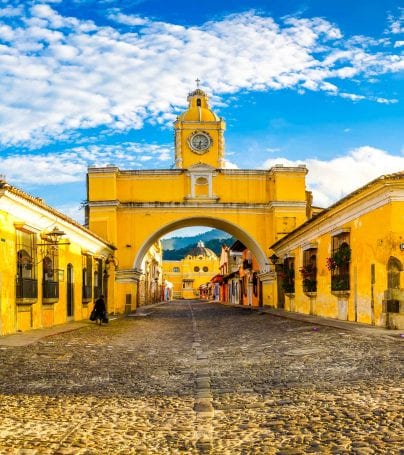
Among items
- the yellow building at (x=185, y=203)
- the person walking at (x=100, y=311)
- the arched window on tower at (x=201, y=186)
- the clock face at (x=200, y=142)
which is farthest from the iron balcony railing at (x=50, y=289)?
the clock face at (x=200, y=142)

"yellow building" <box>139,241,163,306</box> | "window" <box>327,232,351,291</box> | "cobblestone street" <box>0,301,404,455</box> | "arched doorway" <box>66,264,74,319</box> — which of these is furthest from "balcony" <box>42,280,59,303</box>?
"yellow building" <box>139,241,163,306</box>

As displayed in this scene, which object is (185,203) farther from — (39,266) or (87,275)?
(39,266)

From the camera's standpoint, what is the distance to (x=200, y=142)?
3117cm

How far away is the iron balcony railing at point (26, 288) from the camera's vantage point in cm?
1418

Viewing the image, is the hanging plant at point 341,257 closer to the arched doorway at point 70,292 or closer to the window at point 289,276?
the window at point 289,276

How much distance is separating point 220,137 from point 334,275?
15.9 metres

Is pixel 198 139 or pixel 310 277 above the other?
pixel 198 139

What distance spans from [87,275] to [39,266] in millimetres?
6810

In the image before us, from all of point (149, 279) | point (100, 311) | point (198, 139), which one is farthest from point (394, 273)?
point (149, 279)

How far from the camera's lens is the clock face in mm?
31000

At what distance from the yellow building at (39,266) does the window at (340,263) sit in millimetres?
7251

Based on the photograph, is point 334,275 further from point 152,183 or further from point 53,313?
point 152,183

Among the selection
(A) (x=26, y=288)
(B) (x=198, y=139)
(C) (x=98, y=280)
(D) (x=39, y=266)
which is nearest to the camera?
(A) (x=26, y=288)

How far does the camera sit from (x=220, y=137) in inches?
1241
